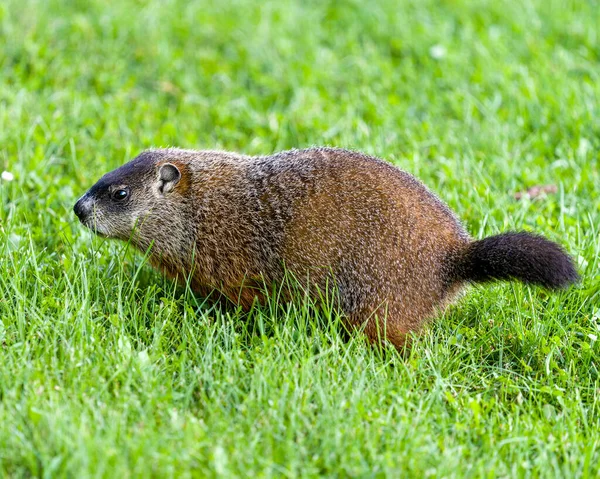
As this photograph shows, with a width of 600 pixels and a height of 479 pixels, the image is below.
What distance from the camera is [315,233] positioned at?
13.6 ft

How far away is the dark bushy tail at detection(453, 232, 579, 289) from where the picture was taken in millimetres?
3824

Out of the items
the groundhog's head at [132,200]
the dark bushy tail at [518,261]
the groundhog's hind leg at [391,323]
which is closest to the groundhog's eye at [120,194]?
the groundhog's head at [132,200]

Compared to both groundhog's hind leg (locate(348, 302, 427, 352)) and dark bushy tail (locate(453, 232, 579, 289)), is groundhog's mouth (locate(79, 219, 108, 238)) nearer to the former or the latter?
groundhog's hind leg (locate(348, 302, 427, 352))

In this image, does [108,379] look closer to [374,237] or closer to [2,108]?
[374,237]

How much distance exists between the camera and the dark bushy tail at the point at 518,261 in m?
3.82

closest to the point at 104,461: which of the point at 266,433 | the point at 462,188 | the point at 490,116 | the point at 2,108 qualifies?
the point at 266,433

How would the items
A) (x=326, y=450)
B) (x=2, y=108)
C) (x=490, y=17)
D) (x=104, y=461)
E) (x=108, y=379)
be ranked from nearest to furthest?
(x=104, y=461) < (x=326, y=450) < (x=108, y=379) < (x=2, y=108) < (x=490, y=17)

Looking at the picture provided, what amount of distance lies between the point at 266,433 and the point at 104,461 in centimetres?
63

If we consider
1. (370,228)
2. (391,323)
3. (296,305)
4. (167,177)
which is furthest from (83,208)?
(391,323)

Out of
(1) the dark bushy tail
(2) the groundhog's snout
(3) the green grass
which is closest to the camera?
(3) the green grass

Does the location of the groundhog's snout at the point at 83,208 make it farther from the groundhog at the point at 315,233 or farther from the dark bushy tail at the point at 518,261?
the dark bushy tail at the point at 518,261

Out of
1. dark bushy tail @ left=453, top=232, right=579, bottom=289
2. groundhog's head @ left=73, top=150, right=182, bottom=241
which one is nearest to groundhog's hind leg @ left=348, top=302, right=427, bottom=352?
dark bushy tail @ left=453, top=232, right=579, bottom=289

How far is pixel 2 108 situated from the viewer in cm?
602

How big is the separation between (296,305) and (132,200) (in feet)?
3.60
